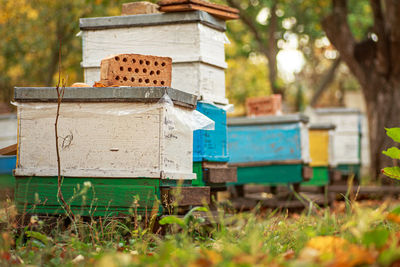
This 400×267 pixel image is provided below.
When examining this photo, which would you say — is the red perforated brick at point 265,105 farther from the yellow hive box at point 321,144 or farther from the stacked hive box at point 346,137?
the stacked hive box at point 346,137

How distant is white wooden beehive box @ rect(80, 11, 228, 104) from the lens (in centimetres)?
525

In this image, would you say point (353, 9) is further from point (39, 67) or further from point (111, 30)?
point (111, 30)

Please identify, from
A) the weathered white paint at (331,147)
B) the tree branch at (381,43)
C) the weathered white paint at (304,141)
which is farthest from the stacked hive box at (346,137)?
the weathered white paint at (304,141)

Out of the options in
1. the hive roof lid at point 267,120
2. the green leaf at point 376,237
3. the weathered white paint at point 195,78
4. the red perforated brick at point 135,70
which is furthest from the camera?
the hive roof lid at point 267,120

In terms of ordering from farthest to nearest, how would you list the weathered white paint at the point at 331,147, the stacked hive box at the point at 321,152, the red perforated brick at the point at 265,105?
the weathered white paint at the point at 331,147 < the stacked hive box at the point at 321,152 < the red perforated brick at the point at 265,105

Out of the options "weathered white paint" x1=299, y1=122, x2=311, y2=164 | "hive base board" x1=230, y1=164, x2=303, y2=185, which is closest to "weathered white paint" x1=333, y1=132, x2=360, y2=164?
"weathered white paint" x1=299, y1=122, x2=311, y2=164

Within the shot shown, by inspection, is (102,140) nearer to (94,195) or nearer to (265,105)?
(94,195)

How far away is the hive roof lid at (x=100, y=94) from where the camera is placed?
13.6ft

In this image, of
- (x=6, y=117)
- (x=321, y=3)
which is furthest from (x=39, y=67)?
(x=321, y=3)

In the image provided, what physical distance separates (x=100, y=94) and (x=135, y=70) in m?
0.57

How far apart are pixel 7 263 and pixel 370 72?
9.69m

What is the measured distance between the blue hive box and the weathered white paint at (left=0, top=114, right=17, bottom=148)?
308 inches

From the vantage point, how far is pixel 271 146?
7.82 m

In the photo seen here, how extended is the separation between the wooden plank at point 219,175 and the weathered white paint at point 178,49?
0.69m
